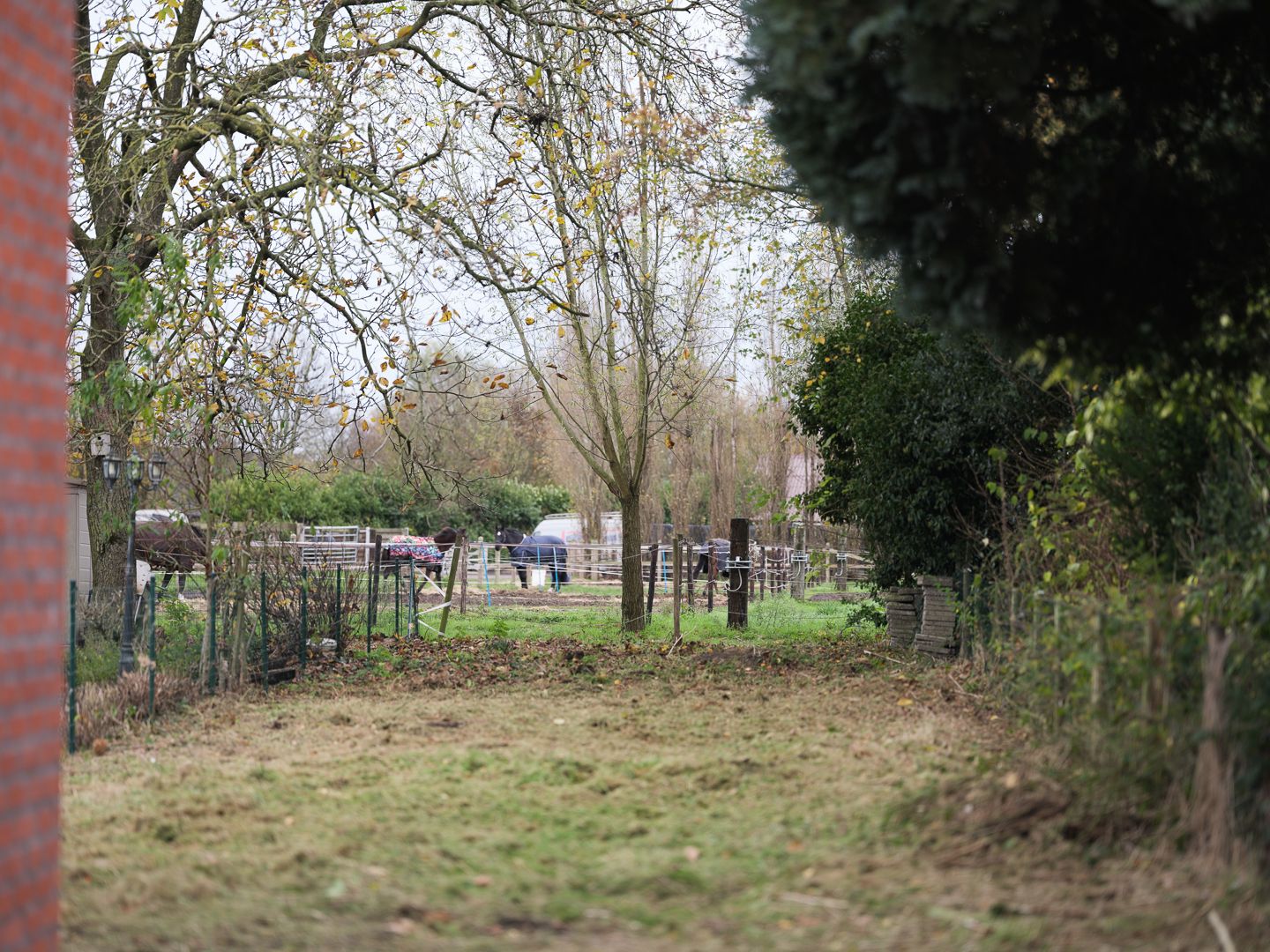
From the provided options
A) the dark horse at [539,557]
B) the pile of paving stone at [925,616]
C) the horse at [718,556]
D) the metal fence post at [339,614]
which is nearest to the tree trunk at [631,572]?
the pile of paving stone at [925,616]

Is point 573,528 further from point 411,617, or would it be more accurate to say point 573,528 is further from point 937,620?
point 937,620

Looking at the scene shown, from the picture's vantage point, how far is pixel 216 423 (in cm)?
1178

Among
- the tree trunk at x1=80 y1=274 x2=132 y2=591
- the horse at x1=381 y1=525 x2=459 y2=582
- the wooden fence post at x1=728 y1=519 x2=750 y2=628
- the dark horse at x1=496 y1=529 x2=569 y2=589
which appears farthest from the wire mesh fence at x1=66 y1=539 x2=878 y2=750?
the dark horse at x1=496 y1=529 x2=569 y2=589

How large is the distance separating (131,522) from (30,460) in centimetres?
692

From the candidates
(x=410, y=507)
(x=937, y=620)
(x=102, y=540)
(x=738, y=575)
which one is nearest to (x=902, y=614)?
(x=937, y=620)

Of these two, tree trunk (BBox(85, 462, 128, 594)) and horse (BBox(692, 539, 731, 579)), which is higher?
tree trunk (BBox(85, 462, 128, 594))

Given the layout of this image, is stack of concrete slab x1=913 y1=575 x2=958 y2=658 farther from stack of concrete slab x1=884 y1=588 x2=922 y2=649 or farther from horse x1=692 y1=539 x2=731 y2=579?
horse x1=692 y1=539 x2=731 y2=579

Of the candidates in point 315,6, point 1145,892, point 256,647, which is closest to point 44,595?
point 1145,892

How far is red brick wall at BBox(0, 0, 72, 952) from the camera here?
11.1ft

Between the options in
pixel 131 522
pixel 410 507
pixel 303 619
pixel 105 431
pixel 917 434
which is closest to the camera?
pixel 131 522

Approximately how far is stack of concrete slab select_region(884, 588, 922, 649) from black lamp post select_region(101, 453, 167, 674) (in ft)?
24.4

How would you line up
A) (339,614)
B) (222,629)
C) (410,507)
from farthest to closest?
(410,507) < (339,614) < (222,629)

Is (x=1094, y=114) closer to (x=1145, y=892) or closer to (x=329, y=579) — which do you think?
Answer: (x=1145, y=892)

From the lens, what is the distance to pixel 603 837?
5434mm
